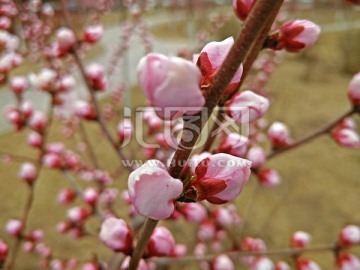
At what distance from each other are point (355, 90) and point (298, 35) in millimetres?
169

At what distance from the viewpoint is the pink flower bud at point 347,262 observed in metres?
0.49

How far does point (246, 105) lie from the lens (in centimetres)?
29

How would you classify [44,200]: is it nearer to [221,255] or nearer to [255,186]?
[255,186]

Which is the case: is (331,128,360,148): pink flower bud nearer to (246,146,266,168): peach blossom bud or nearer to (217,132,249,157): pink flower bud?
(246,146,266,168): peach blossom bud

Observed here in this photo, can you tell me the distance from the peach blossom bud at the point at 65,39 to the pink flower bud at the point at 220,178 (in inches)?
16.6

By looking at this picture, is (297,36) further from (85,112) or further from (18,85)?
(18,85)

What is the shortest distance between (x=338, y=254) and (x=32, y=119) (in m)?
0.65

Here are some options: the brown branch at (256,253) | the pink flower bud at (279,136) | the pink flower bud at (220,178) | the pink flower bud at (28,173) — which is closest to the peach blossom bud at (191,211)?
the brown branch at (256,253)

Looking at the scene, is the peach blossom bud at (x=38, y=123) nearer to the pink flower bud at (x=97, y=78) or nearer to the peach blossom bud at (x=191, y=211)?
the pink flower bud at (x=97, y=78)

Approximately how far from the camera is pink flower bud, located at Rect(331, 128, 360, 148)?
51 centimetres

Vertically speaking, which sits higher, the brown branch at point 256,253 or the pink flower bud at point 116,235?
the pink flower bud at point 116,235

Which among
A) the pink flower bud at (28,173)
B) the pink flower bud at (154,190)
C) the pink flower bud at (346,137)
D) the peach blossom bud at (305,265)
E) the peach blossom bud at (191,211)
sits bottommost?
the peach blossom bud at (305,265)

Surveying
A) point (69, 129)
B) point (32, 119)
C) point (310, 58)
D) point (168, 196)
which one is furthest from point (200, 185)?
point (310, 58)

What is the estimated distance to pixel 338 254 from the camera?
0.53m
